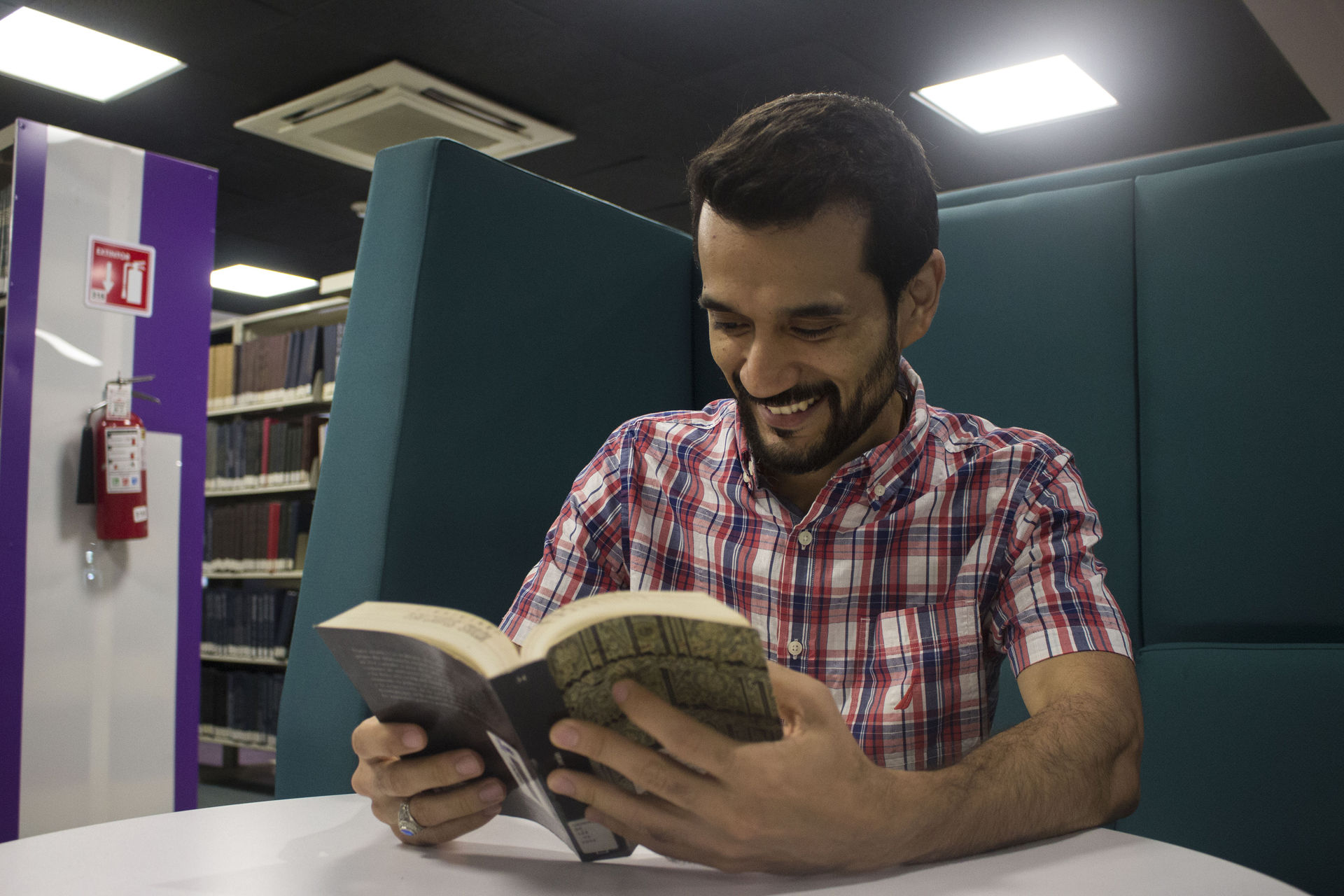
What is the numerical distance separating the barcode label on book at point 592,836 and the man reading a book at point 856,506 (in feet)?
0.43

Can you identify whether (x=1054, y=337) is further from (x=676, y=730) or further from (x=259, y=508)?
(x=259, y=508)

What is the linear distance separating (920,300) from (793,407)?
0.78ft

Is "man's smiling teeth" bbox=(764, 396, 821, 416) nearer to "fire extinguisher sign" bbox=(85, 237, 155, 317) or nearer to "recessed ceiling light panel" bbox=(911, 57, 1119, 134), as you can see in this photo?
"fire extinguisher sign" bbox=(85, 237, 155, 317)

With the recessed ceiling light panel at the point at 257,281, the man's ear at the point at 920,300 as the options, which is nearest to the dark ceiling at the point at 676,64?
the recessed ceiling light panel at the point at 257,281

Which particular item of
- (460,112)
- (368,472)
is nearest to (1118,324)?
(368,472)

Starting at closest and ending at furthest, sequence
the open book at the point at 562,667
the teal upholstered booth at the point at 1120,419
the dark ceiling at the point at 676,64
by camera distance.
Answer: the open book at the point at 562,667 < the teal upholstered booth at the point at 1120,419 < the dark ceiling at the point at 676,64

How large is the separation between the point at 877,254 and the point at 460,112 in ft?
12.8

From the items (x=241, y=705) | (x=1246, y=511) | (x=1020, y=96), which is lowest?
(x=241, y=705)

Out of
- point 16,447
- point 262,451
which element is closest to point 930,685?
point 16,447

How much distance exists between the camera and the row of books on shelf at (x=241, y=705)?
4.41 metres

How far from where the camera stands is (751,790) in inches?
23.2

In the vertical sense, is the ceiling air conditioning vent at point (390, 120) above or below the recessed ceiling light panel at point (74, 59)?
below

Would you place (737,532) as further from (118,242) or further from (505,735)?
(118,242)

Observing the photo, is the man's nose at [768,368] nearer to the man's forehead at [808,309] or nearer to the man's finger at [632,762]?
the man's forehead at [808,309]
